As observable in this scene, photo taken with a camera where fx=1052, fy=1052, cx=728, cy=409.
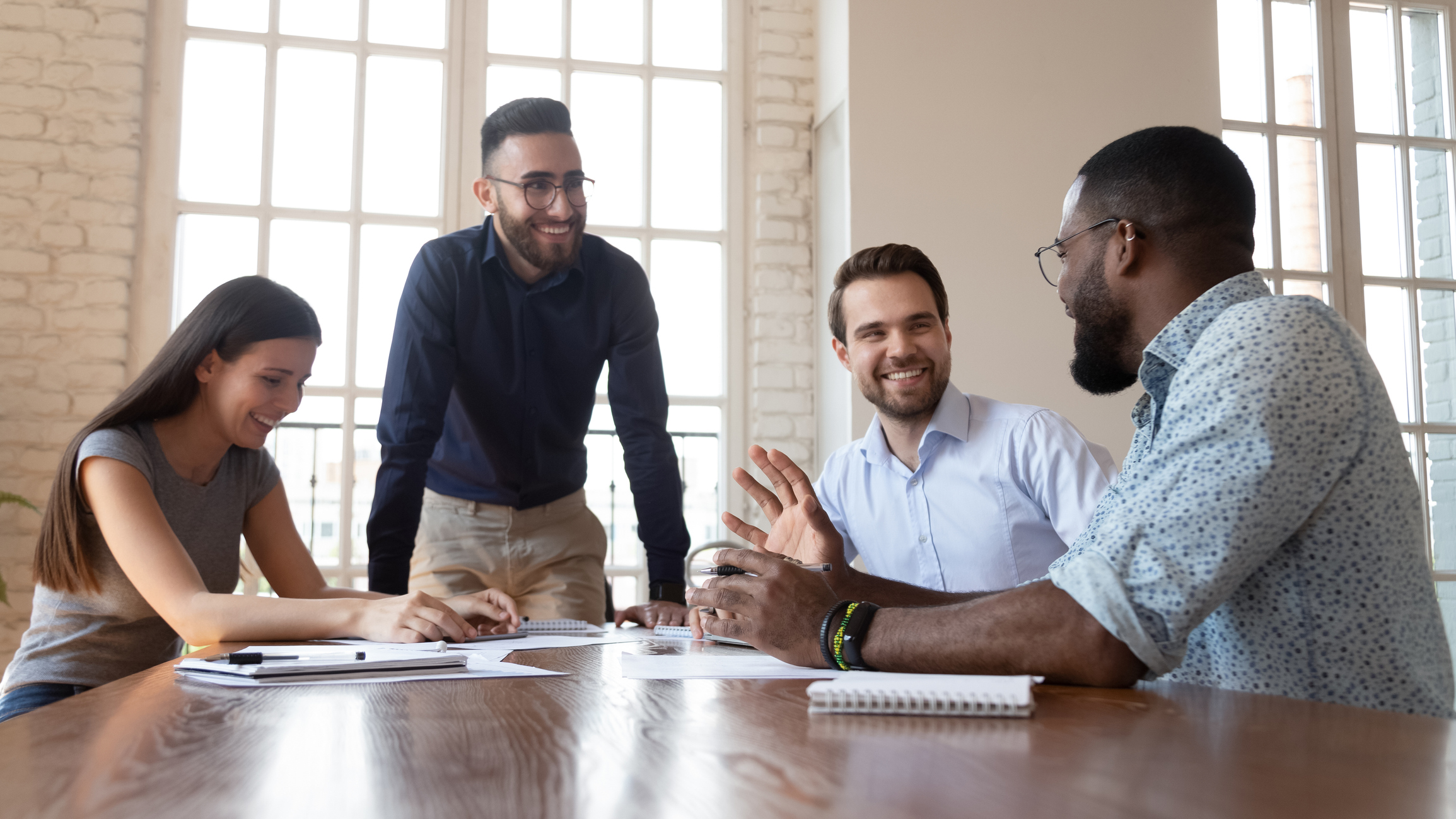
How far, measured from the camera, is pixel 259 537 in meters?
2.12

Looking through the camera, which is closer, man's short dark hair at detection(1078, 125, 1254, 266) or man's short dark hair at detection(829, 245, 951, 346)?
man's short dark hair at detection(1078, 125, 1254, 266)

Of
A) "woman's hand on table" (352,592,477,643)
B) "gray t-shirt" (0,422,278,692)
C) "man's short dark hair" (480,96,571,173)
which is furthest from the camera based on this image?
"man's short dark hair" (480,96,571,173)

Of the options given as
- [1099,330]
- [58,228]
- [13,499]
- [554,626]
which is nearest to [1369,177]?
[1099,330]

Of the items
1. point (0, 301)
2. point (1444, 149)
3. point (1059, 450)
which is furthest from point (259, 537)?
point (1444, 149)

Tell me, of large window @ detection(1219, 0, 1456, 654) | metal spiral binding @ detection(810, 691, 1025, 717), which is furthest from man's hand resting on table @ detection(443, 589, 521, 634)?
large window @ detection(1219, 0, 1456, 654)

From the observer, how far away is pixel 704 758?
617 millimetres

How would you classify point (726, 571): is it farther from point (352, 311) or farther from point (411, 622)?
point (352, 311)

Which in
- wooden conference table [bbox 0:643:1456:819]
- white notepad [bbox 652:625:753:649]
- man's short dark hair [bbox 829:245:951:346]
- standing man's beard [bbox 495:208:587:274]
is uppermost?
standing man's beard [bbox 495:208:587:274]

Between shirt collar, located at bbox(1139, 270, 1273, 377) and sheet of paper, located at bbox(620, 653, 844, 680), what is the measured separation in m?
0.52

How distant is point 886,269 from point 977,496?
1.81 feet

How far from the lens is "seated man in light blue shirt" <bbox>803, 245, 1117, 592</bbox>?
6.78ft

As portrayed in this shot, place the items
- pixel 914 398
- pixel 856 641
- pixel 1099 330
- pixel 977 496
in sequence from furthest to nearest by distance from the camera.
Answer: pixel 914 398 < pixel 977 496 < pixel 1099 330 < pixel 856 641

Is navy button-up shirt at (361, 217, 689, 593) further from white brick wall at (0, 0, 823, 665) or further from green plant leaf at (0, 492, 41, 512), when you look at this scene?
white brick wall at (0, 0, 823, 665)

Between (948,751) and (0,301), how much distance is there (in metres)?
3.93
